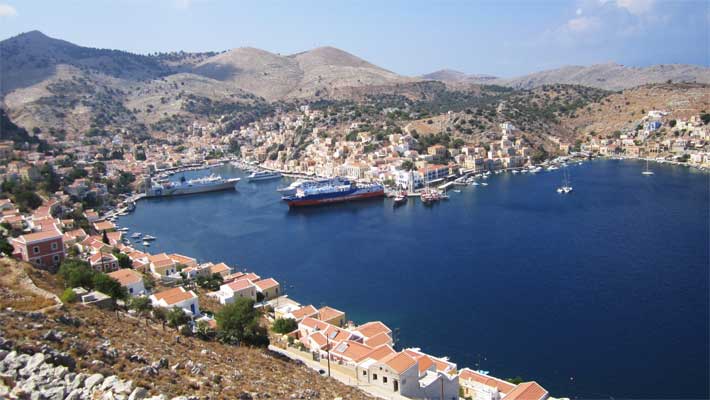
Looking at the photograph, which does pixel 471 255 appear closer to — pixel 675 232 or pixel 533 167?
pixel 675 232

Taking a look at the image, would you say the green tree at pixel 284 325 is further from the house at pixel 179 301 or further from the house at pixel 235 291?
the house at pixel 235 291

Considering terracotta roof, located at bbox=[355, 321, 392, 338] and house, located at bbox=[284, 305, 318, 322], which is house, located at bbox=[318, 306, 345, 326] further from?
terracotta roof, located at bbox=[355, 321, 392, 338]

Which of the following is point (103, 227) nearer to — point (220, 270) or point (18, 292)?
point (220, 270)

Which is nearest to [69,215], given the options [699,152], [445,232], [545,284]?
[445,232]

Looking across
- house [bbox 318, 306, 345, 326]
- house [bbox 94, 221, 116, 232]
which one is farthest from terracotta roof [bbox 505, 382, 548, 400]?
house [bbox 94, 221, 116, 232]

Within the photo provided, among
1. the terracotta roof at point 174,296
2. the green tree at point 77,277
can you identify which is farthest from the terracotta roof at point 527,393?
the green tree at point 77,277
